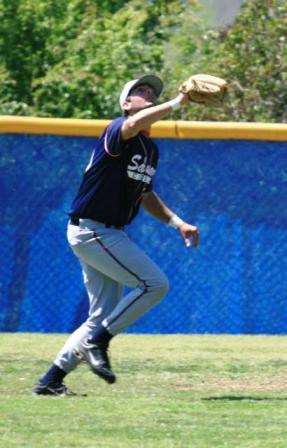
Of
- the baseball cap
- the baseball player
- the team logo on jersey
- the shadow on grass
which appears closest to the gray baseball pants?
the baseball player

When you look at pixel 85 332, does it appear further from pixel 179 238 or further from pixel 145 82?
pixel 179 238

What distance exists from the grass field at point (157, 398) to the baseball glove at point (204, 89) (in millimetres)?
1590

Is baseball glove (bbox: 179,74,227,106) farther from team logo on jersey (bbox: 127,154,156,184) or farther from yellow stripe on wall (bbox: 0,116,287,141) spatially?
yellow stripe on wall (bbox: 0,116,287,141)

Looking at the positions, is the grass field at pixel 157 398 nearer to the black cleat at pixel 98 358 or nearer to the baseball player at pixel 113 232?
the black cleat at pixel 98 358

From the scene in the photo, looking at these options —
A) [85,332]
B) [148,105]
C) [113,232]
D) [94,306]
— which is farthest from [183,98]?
[85,332]

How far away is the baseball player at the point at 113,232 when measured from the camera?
7355mm

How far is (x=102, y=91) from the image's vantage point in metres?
13.5

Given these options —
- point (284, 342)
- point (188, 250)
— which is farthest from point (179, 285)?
point (284, 342)

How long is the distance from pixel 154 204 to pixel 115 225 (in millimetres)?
453

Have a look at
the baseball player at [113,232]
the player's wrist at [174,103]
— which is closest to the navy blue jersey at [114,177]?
the baseball player at [113,232]

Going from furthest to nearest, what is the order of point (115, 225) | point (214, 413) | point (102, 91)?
point (102, 91)
point (115, 225)
point (214, 413)

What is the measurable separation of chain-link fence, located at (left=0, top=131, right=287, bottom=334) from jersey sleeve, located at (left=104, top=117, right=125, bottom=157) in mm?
3633

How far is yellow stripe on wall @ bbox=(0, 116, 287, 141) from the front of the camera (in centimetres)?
1087

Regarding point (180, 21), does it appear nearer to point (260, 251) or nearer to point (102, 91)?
point (102, 91)
